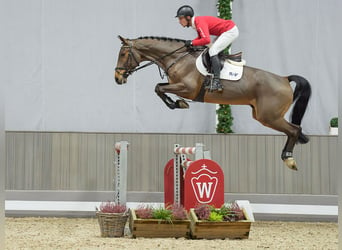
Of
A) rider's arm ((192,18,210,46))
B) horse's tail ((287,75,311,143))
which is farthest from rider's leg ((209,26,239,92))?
horse's tail ((287,75,311,143))

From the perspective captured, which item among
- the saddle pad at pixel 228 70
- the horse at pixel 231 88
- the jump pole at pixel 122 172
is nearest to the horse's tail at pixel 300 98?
the horse at pixel 231 88

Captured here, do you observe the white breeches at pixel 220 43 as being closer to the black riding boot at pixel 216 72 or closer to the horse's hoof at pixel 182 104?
the black riding boot at pixel 216 72

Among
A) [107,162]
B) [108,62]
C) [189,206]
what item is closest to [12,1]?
[108,62]

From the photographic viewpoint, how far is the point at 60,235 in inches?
189

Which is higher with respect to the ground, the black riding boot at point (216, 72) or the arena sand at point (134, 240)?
the black riding boot at point (216, 72)

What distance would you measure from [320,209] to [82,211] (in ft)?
10.3

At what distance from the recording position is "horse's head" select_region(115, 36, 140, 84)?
3.61 m

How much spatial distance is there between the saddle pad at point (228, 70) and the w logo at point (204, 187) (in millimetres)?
1319

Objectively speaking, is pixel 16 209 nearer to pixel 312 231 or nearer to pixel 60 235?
pixel 60 235

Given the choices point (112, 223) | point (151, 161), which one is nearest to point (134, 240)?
point (112, 223)

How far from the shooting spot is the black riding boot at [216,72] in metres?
3.39

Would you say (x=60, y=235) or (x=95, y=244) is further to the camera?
(x=60, y=235)

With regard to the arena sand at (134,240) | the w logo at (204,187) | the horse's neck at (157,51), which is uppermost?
the horse's neck at (157,51)

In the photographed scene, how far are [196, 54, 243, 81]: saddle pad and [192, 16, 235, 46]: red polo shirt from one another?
174 mm
